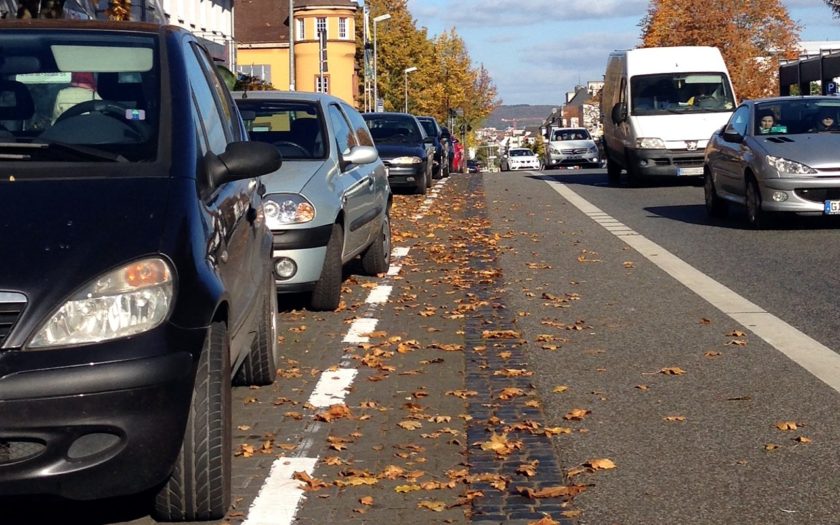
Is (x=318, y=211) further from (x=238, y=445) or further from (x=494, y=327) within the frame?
(x=238, y=445)

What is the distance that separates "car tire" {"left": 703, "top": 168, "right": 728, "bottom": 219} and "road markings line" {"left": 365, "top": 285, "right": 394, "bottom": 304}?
25.0ft

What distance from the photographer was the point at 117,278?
4461 millimetres

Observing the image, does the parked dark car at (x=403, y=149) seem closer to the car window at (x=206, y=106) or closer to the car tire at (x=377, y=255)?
the car tire at (x=377, y=255)

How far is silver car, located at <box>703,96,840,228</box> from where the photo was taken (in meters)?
16.1

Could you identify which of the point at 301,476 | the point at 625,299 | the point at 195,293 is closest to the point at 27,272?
the point at 195,293

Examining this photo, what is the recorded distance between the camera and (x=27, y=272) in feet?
14.4

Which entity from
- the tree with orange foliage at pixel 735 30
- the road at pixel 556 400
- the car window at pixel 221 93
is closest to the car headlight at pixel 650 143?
the road at pixel 556 400

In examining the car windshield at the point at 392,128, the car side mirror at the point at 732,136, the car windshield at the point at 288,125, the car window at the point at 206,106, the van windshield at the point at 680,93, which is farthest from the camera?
the car windshield at the point at 392,128

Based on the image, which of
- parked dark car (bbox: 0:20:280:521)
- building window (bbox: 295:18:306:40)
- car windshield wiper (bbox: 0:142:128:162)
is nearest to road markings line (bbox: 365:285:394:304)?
parked dark car (bbox: 0:20:280:521)

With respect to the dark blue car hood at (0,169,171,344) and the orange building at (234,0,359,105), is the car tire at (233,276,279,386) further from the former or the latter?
the orange building at (234,0,359,105)

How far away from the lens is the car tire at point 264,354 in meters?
7.27

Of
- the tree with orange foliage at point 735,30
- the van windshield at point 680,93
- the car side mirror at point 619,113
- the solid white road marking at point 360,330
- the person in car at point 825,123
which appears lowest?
the solid white road marking at point 360,330

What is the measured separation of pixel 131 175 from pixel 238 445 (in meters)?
1.65

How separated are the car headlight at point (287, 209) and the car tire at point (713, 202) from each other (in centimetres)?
967
